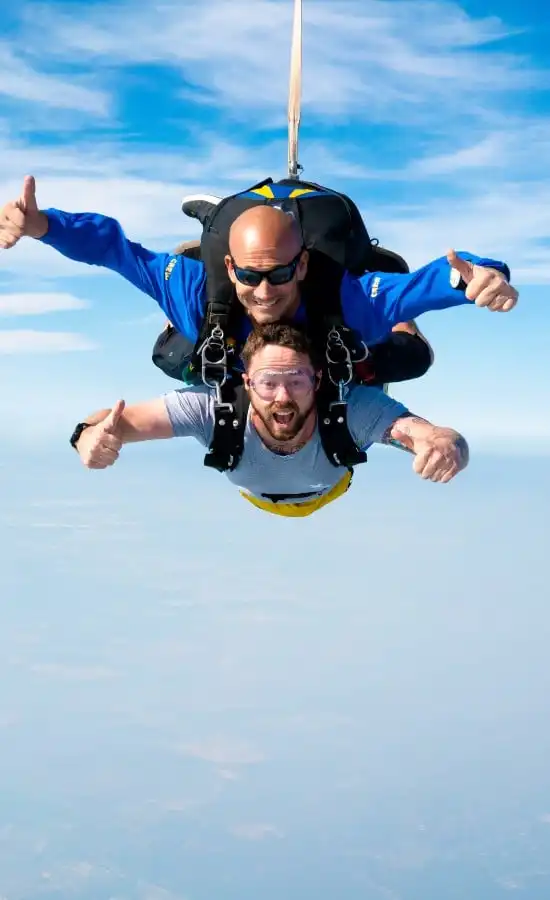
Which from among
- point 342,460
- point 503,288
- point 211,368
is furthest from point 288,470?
point 503,288

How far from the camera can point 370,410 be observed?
283 inches

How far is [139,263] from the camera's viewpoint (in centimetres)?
752

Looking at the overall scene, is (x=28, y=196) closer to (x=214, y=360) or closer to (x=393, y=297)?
(x=214, y=360)

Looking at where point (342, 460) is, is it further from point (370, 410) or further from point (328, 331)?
point (328, 331)

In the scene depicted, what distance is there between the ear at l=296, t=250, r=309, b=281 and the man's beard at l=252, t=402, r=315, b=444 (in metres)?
0.91

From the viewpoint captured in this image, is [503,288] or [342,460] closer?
[503,288]

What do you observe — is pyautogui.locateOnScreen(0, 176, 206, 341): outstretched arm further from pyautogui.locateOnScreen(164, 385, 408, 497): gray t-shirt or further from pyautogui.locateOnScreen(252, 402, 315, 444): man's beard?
pyautogui.locateOnScreen(252, 402, 315, 444): man's beard

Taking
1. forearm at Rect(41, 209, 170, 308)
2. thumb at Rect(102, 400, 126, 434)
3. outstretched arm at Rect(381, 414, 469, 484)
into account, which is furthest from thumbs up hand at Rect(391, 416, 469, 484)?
forearm at Rect(41, 209, 170, 308)

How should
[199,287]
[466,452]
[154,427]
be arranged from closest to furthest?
1. [466,452]
2. [154,427]
3. [199,287]

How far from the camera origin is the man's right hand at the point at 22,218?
22.9 feet

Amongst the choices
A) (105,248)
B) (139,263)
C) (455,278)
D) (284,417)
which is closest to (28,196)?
(105,248)

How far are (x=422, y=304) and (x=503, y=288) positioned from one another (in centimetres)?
92

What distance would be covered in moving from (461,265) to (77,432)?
2855 mm

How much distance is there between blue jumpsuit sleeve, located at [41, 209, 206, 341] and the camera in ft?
23.9
